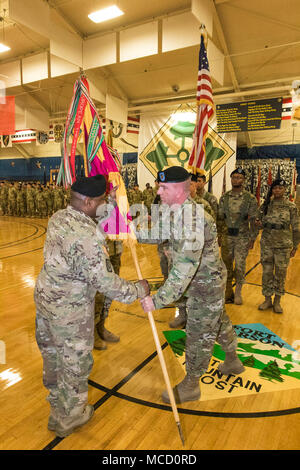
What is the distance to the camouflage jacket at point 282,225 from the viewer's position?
3432 mm

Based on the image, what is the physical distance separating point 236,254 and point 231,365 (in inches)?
66.8

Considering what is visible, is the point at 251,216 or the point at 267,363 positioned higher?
the point at 251,216

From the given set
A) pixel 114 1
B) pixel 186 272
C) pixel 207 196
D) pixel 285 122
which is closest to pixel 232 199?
pixel 207 196

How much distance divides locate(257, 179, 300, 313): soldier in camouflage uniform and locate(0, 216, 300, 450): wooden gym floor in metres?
0.38

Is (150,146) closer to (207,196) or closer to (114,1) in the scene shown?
(114,1)

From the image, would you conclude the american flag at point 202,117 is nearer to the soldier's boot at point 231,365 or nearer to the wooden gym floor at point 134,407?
the wooden gym floor at point 134,407

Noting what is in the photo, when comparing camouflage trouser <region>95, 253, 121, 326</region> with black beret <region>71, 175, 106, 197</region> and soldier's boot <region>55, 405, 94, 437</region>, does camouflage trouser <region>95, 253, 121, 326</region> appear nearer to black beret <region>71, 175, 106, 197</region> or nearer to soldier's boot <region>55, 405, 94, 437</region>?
soldier's boot <region>55, 405, 94, 437</region>

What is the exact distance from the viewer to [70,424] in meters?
1.67

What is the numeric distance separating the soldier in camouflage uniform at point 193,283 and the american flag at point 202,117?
6.08 ft

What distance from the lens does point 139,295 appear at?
1665mm

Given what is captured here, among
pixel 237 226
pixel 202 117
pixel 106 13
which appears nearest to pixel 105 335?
pixel 237 226

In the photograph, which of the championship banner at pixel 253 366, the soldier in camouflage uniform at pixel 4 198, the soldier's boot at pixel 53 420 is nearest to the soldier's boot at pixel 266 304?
the championship banner at pixel 253 366

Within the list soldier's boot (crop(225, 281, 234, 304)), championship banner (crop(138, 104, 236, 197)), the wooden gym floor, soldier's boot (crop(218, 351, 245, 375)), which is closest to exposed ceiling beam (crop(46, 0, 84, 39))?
championship banner (crop(138, 104, 236, 197))

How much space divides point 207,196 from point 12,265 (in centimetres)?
358
